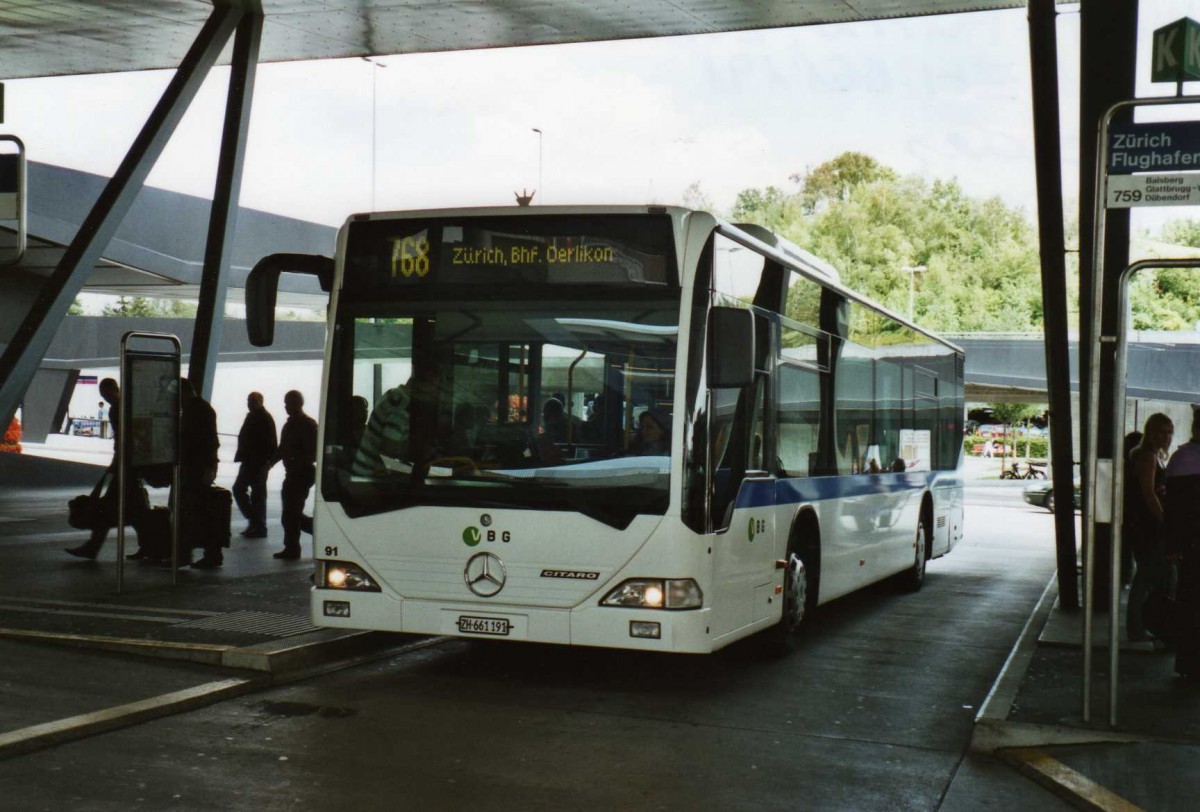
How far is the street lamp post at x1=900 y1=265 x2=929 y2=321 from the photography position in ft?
278

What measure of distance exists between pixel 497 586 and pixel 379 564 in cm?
77

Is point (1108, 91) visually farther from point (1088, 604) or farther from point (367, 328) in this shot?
point (367, 328)

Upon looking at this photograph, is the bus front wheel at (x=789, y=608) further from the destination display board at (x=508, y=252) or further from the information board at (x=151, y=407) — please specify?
the information board at (x=151, y=407)

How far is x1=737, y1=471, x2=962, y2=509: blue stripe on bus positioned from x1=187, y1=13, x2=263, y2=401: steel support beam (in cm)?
787

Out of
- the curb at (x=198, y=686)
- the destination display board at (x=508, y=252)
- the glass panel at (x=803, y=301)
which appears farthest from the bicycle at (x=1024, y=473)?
the destination display board at (x=508, y=252)

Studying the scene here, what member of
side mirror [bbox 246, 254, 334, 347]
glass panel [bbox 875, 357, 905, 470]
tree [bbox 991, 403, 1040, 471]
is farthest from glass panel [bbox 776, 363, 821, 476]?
tree [bbox 991, 403, 1040, 471]

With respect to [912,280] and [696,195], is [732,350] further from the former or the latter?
[696,195]

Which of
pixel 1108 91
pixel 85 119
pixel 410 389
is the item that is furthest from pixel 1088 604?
pixel 85 119

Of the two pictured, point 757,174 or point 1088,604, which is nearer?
point 1088,604

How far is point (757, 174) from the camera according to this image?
89750 millimetres

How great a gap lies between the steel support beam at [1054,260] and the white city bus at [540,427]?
13.2 ft

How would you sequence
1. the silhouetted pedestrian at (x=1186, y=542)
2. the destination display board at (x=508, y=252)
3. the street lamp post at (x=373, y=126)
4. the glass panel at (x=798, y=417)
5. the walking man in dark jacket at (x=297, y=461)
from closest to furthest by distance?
the destination display board at (x=508, y=252) → the silhouetted pedestrian at (x=1186, y=542) → the glass panel at (x=798, y=417) → the walking man in dark jacket at (x=297, y=461) → the street lamp post at (x=373, y=126)

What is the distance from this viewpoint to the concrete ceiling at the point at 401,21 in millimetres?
17938

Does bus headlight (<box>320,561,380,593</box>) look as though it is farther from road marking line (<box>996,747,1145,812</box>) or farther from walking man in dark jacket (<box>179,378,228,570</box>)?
walking man in dark jacket (<box>179,378,228,570</box>)
